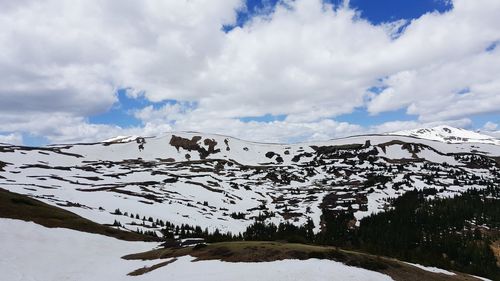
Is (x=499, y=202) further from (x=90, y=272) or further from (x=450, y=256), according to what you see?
(x=90, y=272)

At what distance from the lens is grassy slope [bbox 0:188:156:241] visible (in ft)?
199

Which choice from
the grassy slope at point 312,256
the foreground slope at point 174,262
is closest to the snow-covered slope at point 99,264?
the foreground slope at point 174,262

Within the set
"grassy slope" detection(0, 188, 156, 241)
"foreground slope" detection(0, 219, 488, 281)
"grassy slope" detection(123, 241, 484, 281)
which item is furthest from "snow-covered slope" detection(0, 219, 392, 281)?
Result: "grassy slope" detection(0, 188, 156, 241)

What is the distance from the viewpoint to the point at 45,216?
64.8 m

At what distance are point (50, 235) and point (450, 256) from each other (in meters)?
125

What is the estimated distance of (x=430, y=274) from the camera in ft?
127

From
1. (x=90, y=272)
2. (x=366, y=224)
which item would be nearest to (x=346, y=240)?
(x=366, y=224)

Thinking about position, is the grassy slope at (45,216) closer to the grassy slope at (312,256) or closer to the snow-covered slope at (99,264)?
the snow-covered slope at (99,264)

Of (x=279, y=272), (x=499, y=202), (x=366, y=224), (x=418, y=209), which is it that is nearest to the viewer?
(x=279, y=272)

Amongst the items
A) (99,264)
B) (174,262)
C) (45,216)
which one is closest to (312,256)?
(174,262)

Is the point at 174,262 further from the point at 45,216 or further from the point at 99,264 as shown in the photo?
the point at 45,216

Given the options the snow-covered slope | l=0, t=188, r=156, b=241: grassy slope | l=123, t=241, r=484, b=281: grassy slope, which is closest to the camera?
the snow-covered slope

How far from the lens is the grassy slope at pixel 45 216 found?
199 ft

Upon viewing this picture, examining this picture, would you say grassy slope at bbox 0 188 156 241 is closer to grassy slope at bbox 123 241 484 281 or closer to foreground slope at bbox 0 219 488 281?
foreground slope at bbox 0 219 488 281
